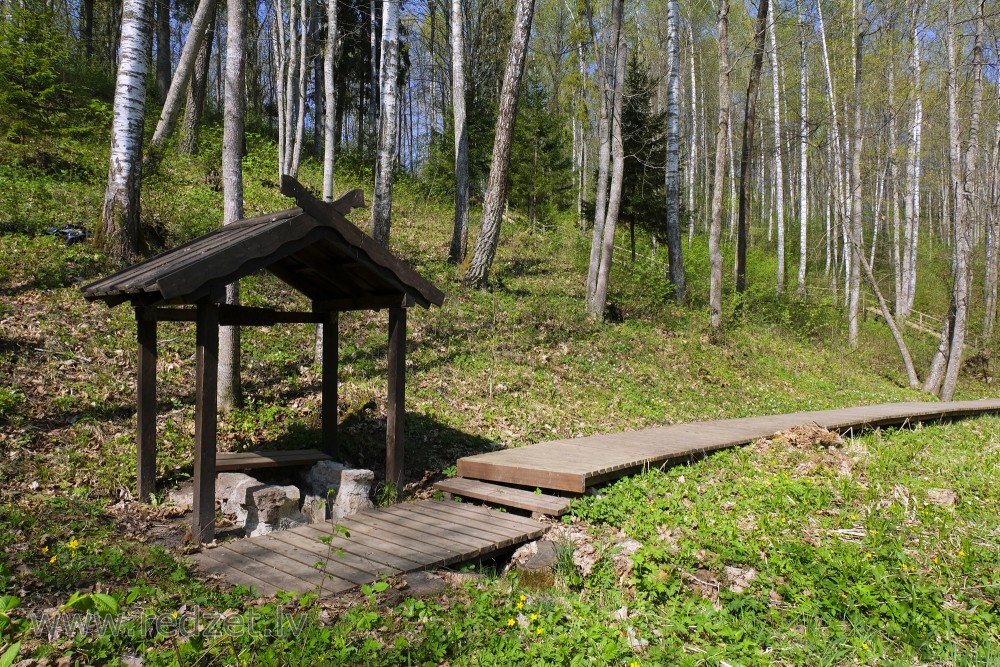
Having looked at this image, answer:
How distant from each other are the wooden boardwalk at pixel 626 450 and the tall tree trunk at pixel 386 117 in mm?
5734

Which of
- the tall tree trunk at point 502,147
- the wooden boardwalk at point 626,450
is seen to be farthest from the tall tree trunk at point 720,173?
the wooden boardwalk at point 626,450

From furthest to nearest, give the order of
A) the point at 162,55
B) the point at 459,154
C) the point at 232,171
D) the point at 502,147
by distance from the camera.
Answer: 1. the point at 162,55
2. the point at 459,154
3. the point at 502,147
4. the point at 232,171

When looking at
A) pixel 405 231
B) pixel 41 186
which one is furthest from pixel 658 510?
pixel 405 231

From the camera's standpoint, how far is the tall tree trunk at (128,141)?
29.2ft

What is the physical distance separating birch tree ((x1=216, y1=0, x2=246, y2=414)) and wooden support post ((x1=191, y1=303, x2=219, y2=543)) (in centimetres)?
263

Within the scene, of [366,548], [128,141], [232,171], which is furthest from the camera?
[128,141]

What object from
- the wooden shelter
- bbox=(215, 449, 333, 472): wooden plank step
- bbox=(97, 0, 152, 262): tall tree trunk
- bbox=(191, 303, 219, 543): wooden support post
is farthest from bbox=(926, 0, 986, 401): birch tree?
bbox=(97, 0, 152, 262): tall tree trunk

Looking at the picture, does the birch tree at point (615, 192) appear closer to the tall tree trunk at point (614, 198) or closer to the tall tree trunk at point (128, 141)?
the tall tree trunk at point (614, 198)

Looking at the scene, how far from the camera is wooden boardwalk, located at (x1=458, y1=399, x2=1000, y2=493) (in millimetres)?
6043

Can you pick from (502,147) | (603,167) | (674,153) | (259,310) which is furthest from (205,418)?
(674,153)

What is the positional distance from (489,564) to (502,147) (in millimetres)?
10936

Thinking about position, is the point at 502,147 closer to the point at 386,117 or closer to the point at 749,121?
the point at 386,117

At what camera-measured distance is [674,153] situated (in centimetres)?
1809

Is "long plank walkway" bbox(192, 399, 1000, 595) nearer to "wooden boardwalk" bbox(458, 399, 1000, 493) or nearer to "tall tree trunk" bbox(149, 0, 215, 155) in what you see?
"wooden boardwalk" bbox(458, 399, 1000, 493)
